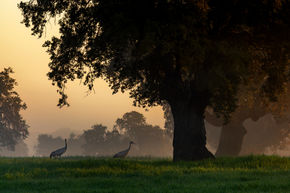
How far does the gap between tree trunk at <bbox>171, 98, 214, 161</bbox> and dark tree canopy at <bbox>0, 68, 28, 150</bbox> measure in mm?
46076

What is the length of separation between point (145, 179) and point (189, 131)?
10245 millimetres

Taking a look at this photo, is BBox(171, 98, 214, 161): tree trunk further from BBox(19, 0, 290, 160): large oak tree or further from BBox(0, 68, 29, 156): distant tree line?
BBox(0, 68, 29, 156): distant tree line

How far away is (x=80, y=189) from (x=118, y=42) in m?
8.92

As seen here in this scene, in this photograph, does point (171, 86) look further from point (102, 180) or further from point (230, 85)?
point (102, 180)

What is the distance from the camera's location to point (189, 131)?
2766cm

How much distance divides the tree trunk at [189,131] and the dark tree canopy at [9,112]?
4608 cm

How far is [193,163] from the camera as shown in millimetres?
24234

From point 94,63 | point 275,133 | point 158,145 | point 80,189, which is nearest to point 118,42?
point 94,63

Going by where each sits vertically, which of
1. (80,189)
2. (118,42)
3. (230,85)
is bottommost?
(80,189)

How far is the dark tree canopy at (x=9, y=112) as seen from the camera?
228 feet

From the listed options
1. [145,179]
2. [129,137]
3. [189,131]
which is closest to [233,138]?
[189,131]

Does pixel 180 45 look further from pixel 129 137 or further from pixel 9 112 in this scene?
pixel 129 137

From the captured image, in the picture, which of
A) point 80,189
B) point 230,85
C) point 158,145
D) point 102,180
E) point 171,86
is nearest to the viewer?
point 80,189

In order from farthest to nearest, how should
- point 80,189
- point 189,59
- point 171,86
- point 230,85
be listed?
1. point 171,86
2. point 230,85
3. point 189,59
4. point 80,189
